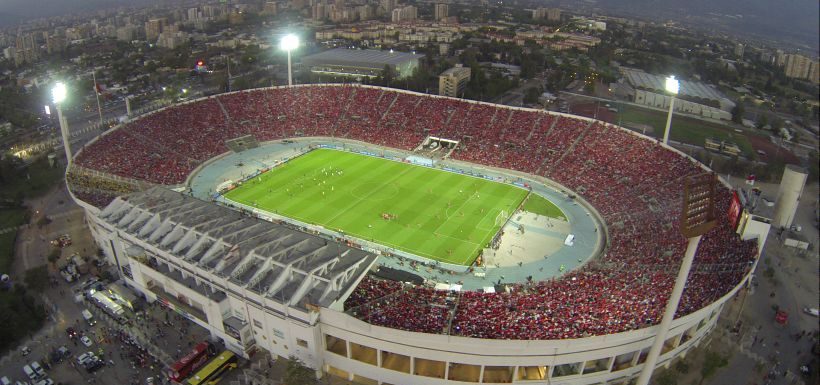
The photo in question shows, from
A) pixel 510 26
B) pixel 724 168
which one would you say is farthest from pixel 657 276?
pixel 510 26

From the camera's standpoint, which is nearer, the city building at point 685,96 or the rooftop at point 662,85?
the city building at point 685,96

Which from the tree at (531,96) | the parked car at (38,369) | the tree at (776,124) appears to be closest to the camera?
the parked car at (38,369)

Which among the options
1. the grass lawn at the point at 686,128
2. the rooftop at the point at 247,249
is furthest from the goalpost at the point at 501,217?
the grass lawn at the point at 686,128

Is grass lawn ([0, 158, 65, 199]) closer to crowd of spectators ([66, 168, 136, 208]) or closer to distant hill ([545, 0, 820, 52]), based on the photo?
crowd of spectators ([66, 168, 136, 208])

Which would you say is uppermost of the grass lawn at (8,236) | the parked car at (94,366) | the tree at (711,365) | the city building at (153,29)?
the city building at (153,29)

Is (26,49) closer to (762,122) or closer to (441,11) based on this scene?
(441,11)

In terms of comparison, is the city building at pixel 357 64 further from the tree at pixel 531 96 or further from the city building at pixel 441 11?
the city building at pixel 441 11

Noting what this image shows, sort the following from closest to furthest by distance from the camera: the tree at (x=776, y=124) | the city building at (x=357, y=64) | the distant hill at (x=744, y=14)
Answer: the distant hill at (x=744, y=14) < the tree at (x=776, y=124) < the city building at (x=357, y=64)

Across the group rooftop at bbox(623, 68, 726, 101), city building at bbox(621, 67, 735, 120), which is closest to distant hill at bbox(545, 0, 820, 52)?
rooftop at bbox(623, 68, 726, 101)
